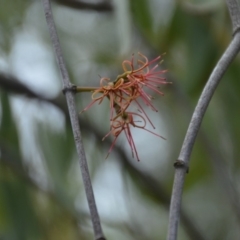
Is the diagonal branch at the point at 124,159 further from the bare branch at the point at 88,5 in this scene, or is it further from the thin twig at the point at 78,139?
the thin twig at the point at 78,139

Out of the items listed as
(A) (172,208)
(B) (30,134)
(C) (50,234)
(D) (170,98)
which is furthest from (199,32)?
(A) (172,208)

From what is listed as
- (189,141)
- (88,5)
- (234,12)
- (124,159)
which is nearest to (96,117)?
(124,159)

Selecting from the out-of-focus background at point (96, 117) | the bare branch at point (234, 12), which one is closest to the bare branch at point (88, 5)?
the out-of-focus background at point (96, 117)

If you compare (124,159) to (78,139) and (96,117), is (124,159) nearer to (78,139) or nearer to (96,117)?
(96,117)

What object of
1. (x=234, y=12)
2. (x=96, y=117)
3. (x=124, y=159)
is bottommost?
(x=234, y=12)

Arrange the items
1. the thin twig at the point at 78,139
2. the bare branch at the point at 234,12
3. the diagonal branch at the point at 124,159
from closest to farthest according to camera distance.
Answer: the thin twig at the point at 78,139, the bare branch at the point at 234,12, the diagonal branch at the point at 124,159

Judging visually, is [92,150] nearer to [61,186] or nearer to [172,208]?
[61,186]
